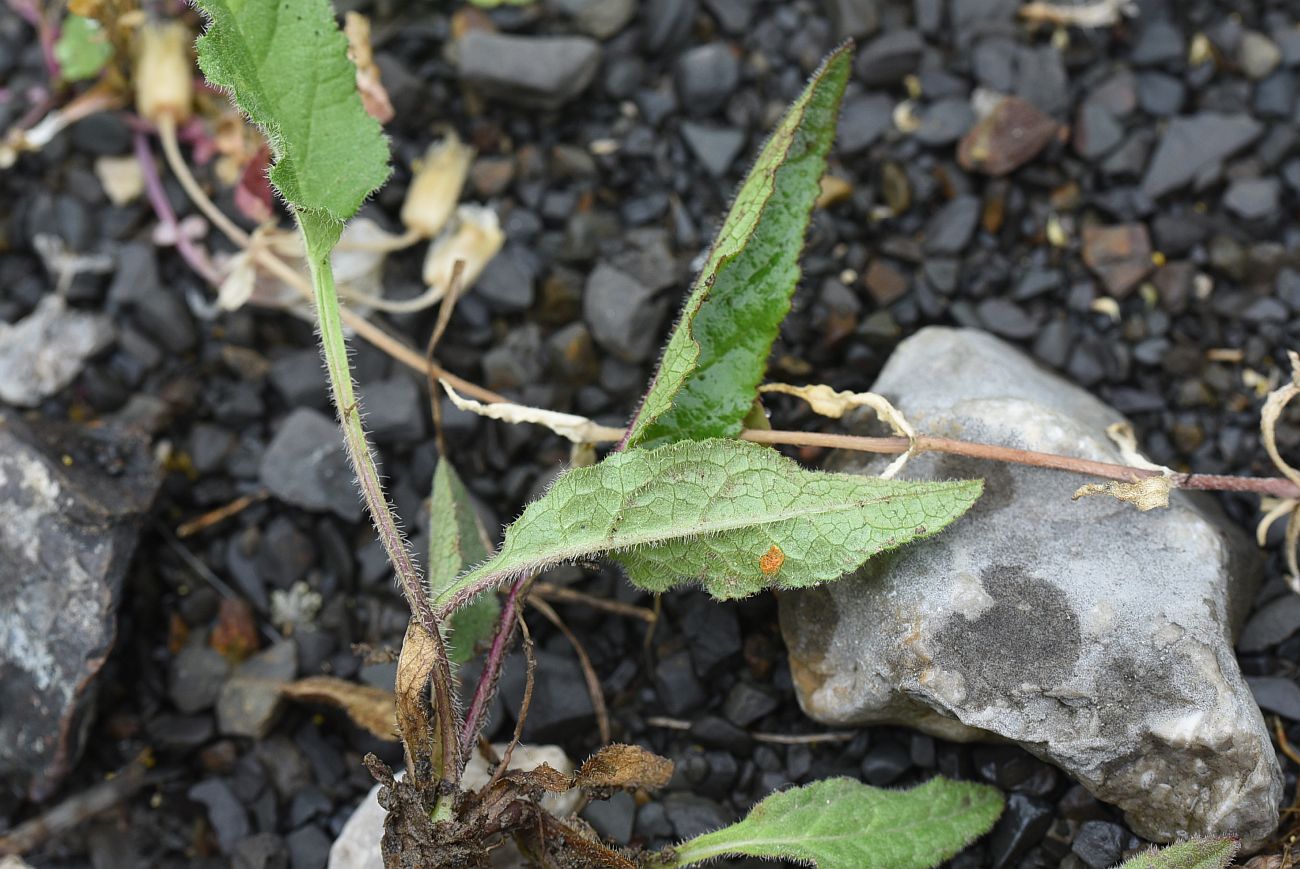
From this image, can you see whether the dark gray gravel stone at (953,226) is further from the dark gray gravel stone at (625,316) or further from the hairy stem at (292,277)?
the hairy stem at (292,277)

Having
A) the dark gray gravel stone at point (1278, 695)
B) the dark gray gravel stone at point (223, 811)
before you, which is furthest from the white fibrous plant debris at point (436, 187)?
the dark gray gravel stone at point (1278, 695)

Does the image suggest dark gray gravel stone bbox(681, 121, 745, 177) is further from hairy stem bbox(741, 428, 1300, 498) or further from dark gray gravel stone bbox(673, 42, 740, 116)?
hairy stem bbox(741, 428, 1300, 498)

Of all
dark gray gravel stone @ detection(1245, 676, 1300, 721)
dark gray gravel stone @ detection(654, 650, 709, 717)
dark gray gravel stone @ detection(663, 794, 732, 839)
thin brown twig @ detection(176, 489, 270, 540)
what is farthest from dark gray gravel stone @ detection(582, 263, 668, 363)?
dark gray gravel stone @ detection(1245, 676, 1300, 721)

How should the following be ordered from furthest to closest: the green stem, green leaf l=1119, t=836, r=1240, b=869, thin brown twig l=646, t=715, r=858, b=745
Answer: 1. thin brown twig l=646, t=715, r=858, b=745
2. the green stem
3. green leaf l=1119, t=836, r=1240, b=869

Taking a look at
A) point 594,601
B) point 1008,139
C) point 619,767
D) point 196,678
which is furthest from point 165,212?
point 1008,139

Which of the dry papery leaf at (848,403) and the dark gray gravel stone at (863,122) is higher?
the dark gray gravel stone at (863,122)

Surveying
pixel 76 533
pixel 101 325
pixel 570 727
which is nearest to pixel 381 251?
pixel 101 325

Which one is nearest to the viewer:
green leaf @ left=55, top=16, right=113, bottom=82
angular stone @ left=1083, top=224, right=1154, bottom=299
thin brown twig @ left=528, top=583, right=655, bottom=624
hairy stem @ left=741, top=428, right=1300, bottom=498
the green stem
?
the green stem
